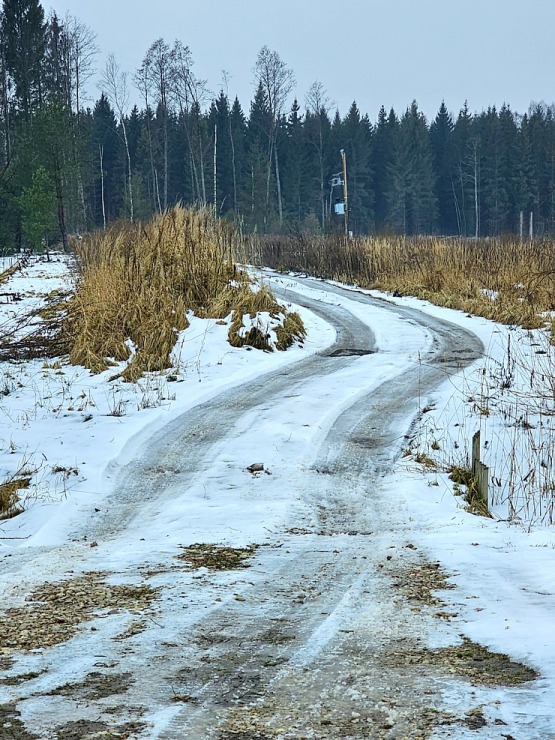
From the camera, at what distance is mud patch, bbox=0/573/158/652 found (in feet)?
9.66

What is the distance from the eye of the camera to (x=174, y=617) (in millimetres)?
3164

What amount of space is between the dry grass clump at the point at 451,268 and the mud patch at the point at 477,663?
983 cm

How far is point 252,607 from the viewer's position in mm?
3326

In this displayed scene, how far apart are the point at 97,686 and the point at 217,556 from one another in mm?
1621

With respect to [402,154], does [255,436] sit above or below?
below

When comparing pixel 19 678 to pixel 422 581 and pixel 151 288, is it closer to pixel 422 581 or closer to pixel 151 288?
pixel 422 581

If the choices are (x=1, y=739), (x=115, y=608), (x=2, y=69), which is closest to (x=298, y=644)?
(x=115, y=608)

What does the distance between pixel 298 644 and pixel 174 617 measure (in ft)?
1.83

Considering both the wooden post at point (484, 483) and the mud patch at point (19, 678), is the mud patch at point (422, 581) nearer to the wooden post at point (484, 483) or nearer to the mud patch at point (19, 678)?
the wooden post at point (484, 483)

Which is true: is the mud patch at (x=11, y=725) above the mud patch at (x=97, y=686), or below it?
above

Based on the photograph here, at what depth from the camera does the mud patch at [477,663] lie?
257 centimetres

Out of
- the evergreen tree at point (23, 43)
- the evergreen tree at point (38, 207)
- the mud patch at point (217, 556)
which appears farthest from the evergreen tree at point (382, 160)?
the mud patch at point (217, 556)

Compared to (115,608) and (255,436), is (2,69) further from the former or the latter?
(115,608)

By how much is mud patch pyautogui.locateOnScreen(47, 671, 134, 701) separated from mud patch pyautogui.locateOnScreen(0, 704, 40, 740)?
15 centimetres
